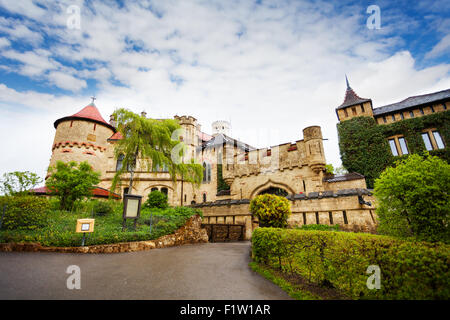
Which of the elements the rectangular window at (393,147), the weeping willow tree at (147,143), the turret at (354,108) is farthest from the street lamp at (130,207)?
the rectangular window at (393,147)

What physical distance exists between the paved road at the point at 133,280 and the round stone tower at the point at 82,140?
782 inches

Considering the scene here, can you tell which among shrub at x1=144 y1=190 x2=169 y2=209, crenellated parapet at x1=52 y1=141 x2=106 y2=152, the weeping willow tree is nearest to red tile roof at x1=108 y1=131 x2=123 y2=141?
crenellated parapet at x1=52 y1=141 x2=106 y2=152

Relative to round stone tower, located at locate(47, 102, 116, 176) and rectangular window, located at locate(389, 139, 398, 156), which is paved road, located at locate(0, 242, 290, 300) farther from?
rectangular window, located at locate(389, 139, 398, 156)

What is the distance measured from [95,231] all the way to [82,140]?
19196 millimetres

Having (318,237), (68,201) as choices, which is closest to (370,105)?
(318,237)

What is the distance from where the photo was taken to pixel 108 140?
2495 centimetres

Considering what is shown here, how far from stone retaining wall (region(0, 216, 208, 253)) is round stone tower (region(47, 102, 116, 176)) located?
17.0m

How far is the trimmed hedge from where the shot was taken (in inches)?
94.9

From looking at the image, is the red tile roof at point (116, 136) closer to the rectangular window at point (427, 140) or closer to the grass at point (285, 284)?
the grass at point (285, 284)

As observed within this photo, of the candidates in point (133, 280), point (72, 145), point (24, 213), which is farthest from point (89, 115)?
point (133, 280)
